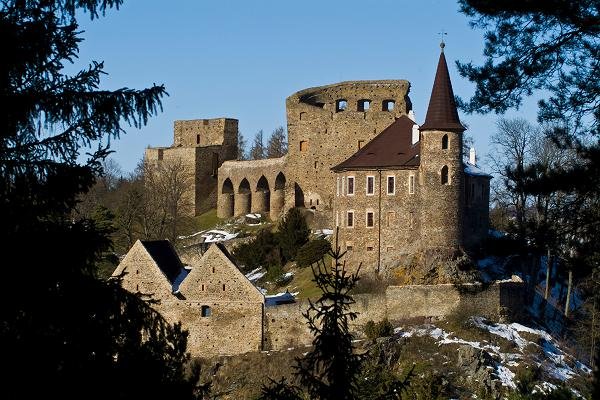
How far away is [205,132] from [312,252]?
23.3 meters

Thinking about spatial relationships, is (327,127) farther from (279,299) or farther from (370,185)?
(279,299)

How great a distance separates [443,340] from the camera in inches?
1524

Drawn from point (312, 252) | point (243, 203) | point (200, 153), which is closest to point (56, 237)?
point (312, 252)

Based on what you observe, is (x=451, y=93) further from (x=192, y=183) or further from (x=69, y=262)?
(x=69, y=262)

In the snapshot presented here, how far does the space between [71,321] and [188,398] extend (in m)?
1.85

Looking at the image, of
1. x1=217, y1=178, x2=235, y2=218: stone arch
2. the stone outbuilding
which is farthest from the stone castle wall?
the stone outbuilding

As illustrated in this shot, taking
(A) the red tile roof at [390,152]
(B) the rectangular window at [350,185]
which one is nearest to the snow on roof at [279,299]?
(B) the rectangular window at [350,185]

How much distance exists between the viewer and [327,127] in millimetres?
59000

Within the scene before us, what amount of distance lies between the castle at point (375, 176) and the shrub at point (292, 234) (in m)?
1.09

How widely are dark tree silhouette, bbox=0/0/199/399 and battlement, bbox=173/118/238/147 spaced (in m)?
58.5

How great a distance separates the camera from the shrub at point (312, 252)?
5056 centimetres

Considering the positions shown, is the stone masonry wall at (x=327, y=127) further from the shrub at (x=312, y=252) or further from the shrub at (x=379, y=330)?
the shrub at (x=379, y=330)

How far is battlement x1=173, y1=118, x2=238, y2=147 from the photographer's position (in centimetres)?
7194

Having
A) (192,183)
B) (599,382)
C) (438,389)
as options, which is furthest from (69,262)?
(192,183)
